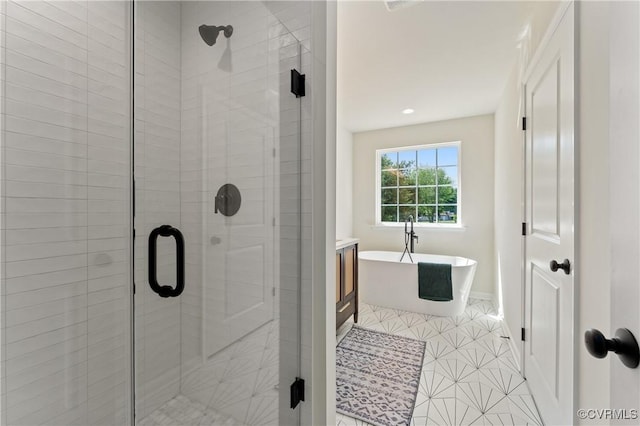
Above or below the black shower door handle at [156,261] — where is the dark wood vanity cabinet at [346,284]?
below

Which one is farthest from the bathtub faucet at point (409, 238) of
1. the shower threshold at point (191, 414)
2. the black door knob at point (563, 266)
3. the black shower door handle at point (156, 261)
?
the black shower door handle at point (156, 261)

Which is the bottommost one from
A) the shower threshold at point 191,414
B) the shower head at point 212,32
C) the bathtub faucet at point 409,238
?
the shower threshold at point 191,414

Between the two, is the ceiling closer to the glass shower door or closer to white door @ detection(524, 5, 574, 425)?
white door @ detection(524, 5, 574, 425)

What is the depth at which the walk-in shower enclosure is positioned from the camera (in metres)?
1.30

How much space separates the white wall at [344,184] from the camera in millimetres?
4223

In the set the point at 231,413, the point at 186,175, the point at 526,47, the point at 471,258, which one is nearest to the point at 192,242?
the point at 186,175

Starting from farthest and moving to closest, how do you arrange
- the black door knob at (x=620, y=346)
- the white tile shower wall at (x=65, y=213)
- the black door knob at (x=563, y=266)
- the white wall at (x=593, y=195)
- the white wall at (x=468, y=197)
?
the white wall at (x=468, y=197) < the black door knob at (x=563, y=266) < the white tile shower wall at (x=65, y=213) < the white wall at (x=593, y=195) < the black door knob at (x=620, y=346)

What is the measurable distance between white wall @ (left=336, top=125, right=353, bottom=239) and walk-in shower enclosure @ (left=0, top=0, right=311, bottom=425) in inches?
112

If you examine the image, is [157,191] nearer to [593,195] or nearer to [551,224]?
[593,195]

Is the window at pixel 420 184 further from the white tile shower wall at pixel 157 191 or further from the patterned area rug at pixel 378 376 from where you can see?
the white tile shower wall at pixel 157 191

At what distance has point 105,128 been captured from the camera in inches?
53.7

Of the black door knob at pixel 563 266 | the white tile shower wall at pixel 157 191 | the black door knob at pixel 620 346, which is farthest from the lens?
the white tile shower wall at pixel 157 191

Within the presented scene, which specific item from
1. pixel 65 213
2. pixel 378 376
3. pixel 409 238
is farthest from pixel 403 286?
pixel 65 213

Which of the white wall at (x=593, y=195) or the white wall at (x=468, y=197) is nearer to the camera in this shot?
the white wall at (x=593, y=195)
